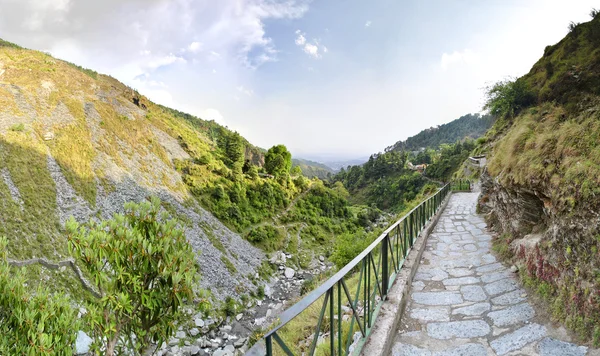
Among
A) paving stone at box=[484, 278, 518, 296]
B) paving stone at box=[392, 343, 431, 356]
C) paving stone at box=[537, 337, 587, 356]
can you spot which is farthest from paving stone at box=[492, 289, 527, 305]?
paving stone at box=[392, 343, 431, 356]

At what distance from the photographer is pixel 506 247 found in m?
4.85

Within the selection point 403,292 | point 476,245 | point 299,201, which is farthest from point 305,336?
point 299,201

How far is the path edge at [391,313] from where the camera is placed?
265cm

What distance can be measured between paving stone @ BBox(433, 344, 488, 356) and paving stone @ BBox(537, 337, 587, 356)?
0.45m

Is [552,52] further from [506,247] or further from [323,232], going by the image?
[323,232]

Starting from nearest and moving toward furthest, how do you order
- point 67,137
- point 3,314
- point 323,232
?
point 3,314 < point 67,137 < point 323,232

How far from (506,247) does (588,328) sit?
2.73 m

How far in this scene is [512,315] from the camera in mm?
3109

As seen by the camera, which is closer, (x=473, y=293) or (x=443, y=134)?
(x=473, y=293)

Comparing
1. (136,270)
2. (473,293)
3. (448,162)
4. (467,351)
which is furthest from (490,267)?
(448,162)

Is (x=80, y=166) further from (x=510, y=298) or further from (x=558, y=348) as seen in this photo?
(x=558, y=348)

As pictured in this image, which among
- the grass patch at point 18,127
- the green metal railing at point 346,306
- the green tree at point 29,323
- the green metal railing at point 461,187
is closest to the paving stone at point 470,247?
the green metal railing at point 346,306

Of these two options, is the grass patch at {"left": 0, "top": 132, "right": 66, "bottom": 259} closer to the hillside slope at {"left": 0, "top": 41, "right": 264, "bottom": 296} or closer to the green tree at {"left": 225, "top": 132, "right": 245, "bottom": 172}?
the hillside slope at {"left": 0, "top": 41, "right": 264, "bottom": 296}

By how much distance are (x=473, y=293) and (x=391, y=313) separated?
58.9 inches
